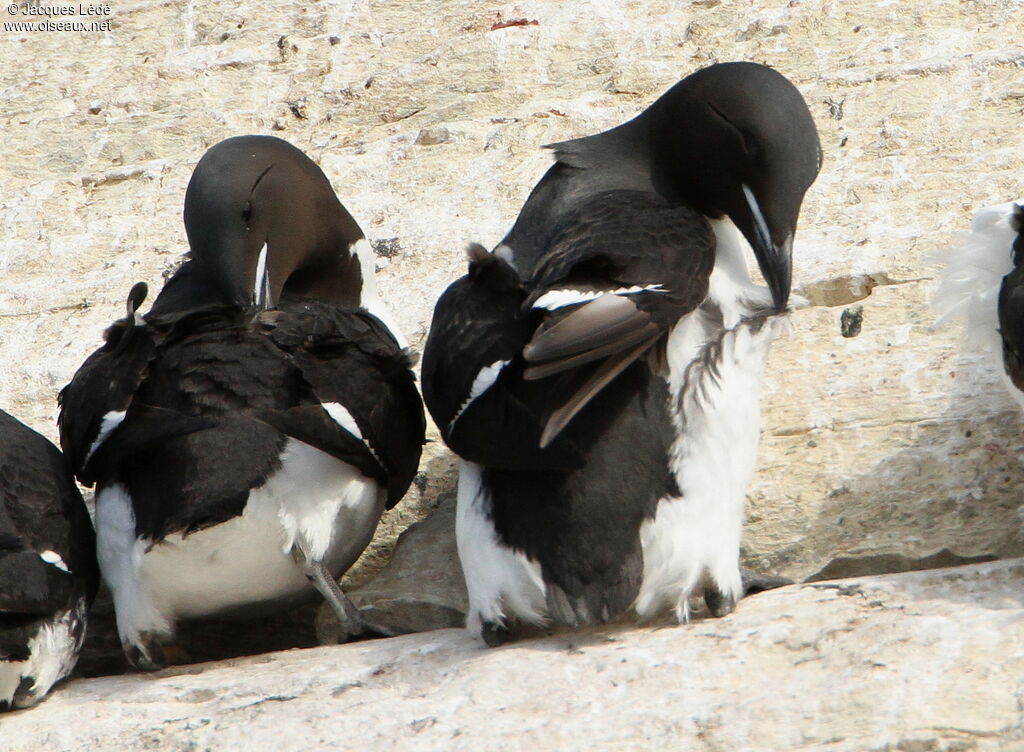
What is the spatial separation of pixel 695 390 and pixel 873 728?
0.92 meters

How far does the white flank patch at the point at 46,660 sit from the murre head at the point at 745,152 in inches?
72.2

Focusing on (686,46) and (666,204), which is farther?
(686,46)

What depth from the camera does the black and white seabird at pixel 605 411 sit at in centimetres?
297

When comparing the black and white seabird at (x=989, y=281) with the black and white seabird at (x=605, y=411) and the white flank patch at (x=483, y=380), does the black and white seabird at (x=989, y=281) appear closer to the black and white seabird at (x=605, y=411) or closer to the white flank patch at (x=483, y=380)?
the black and white seabird at (x=605, y=411)

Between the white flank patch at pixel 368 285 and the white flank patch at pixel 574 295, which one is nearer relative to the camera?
the white flank patch at pixel 574 295

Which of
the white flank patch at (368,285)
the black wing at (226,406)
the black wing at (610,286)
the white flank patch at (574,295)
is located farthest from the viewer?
the white flank patch at (368,285)

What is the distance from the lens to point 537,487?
3098 mm

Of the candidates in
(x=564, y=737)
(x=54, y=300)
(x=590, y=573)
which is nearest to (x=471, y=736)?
(x=564, y=737)

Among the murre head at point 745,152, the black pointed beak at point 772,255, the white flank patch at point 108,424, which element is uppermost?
the murre head at point 745,152

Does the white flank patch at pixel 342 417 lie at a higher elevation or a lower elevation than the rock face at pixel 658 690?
higher

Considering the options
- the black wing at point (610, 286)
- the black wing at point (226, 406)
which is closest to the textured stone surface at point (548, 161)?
the black wing at point (226, 406)

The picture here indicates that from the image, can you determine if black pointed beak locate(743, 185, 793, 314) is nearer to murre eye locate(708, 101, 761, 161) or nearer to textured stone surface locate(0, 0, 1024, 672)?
murre eye locate(708, 101, 761, 161)

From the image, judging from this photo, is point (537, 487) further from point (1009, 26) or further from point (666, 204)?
point (1009, 26)

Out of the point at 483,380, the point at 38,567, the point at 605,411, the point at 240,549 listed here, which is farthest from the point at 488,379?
the point at 38,567
